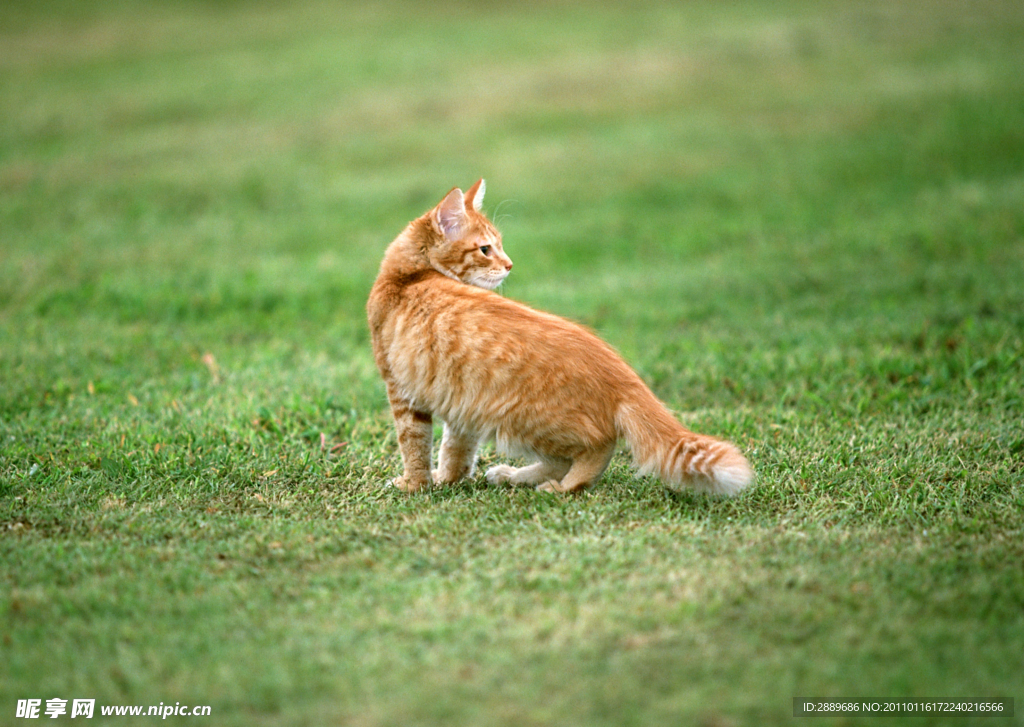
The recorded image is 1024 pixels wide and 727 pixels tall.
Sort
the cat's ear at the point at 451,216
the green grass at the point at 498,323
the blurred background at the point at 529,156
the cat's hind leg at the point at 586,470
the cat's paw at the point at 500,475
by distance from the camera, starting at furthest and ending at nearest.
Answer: the blurred background at the point at 529,156, the cat's ear at the point at 451,216, the cat's paw at the point at 500,475, the cat's hind leg at the point at 586,470, the green grass at the point at 498,323

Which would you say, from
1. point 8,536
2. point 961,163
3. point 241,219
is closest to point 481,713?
point 8,536

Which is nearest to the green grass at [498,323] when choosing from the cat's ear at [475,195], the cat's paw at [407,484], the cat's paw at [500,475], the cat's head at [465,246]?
the cat's paw at [407,484]

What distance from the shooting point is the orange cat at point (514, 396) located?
3.83 metres

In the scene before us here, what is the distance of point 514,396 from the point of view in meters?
3.88

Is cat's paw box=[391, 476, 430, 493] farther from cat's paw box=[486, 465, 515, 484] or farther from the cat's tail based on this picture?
the cat's tail

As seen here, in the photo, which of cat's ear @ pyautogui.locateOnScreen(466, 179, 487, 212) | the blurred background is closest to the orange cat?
cat's ear @ pyautogui.locateOnScreen(466, 179, 487, 212)

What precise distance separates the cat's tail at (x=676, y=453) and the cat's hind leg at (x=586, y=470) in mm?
142

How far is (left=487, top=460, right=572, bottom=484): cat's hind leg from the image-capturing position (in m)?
4.13

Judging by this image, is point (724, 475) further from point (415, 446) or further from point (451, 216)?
point (451, 216)

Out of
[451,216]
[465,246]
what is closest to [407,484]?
[465,246]

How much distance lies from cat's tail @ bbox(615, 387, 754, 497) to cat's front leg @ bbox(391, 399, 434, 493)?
913mm

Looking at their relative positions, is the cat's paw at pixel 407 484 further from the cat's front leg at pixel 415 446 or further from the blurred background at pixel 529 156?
the blurred background at pixel 529 156

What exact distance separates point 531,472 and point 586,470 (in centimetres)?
33

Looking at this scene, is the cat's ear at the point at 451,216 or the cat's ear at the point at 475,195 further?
the cat's ear at the point at 475,195
